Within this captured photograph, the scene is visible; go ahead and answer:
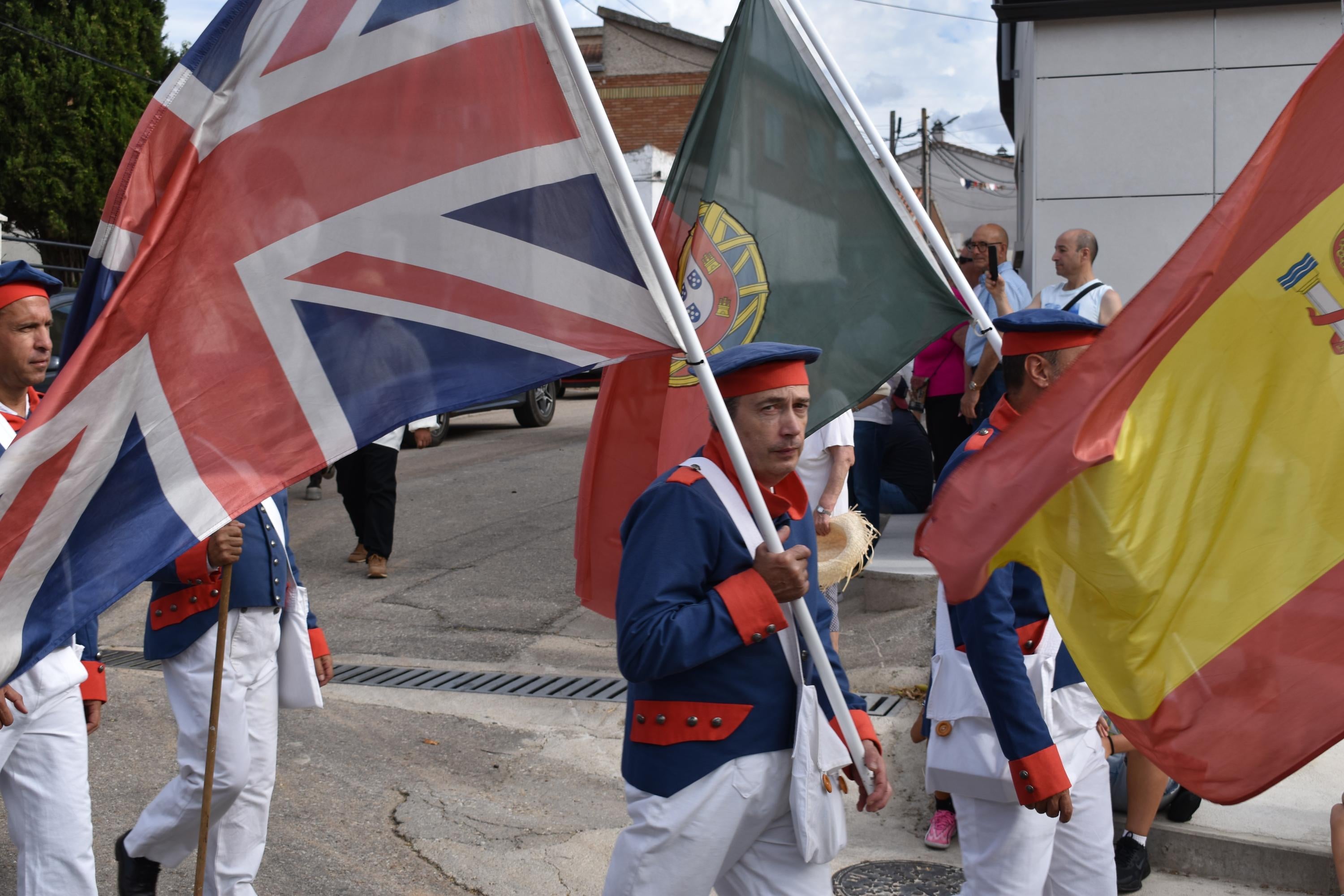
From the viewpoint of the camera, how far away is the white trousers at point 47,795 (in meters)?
3.77

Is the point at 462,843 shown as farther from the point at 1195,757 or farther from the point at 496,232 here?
the point at 1195,757

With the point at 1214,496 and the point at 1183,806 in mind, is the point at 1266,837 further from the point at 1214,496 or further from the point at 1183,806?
the point at 1214,496

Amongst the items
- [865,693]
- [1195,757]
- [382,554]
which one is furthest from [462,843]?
[382,554]

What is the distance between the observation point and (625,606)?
9.92 feet

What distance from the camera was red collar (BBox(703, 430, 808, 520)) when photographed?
10.3 feet

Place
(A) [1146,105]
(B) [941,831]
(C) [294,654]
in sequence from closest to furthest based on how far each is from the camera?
(C) [294,654] → (B) [941,831] → (A) [1146,105]

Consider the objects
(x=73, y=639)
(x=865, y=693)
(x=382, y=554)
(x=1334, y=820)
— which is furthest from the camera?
(x=382, y=554)

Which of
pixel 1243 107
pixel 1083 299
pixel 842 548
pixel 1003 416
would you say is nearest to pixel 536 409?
pixel 1243 107

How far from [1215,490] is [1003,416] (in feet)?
2.84

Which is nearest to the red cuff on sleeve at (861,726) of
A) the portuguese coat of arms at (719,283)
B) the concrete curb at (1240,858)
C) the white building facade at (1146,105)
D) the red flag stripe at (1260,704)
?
the red flag stripe at (1260,704)

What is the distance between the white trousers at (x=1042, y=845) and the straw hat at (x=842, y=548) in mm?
2434

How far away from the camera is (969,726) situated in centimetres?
348

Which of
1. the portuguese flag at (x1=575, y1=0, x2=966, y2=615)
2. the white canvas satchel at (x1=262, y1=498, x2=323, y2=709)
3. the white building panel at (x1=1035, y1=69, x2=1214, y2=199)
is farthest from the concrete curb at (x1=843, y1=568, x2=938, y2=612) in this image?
the white canvas satchel at (x1=262, y1=498, x2=323, y2=709)

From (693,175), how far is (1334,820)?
10.3 ft
